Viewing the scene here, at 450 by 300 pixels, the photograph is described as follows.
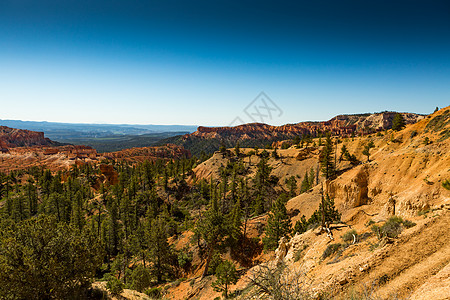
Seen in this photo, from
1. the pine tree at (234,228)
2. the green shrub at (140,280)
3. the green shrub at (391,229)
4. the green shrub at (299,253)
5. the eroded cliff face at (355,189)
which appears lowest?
the green shrub at (140,280)

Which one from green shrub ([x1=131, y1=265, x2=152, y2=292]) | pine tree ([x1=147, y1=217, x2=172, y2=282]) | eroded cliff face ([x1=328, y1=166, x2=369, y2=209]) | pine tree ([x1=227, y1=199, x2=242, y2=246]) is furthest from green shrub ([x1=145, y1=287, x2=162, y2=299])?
eroded cliff face ([x1=328, y1=166, x2=369, y2=209])

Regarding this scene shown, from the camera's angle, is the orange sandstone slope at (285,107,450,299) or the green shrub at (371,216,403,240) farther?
the green shrub at (371,216,403,240)

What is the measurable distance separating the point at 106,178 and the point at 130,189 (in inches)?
1560

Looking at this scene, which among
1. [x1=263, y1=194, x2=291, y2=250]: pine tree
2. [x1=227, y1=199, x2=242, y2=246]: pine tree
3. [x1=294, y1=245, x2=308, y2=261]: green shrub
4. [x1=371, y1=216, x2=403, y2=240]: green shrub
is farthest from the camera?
[x1=227, y1=199, x2=242, y2=246]: pine tree

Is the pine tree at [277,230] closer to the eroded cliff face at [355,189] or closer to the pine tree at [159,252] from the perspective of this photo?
the eroded cliff face at [355,189]

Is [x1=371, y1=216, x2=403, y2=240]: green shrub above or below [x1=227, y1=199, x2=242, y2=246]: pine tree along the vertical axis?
above

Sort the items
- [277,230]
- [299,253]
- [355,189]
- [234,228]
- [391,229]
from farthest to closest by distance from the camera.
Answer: [355,189] < [234,228] < [277,230] < [299,253] < [391,229]

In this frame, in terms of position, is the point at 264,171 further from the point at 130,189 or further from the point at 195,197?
the point at 130,189

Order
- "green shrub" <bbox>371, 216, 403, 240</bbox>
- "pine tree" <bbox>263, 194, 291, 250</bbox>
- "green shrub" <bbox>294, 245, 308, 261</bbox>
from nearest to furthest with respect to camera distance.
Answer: "green shrub" <bbox>371, 216, 403, 240</bbox>
"green shrub" <bbox>294, 245, 308, 261</bbox>
"pine tree" <bbox>263, 194, 291, 250</bbox>

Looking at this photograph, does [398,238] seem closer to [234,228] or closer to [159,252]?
[234,228]

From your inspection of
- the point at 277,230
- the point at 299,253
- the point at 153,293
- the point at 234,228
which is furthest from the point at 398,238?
the point at 153,293

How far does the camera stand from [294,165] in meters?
87.6

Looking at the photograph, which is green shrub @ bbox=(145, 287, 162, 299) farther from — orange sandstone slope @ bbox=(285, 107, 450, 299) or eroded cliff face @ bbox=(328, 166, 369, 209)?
eroded cliff face @ bbox=(328, 166, 369, 209)

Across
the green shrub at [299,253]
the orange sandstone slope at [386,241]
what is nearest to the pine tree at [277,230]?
the orange sandstone slope at [386,241]
